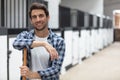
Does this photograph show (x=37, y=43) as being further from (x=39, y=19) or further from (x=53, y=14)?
(x=53, y=14)

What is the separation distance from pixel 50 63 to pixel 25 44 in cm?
21

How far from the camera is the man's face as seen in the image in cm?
194

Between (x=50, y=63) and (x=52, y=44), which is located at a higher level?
(x=52, y=44)

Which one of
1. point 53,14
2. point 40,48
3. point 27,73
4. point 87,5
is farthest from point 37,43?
point 87,5

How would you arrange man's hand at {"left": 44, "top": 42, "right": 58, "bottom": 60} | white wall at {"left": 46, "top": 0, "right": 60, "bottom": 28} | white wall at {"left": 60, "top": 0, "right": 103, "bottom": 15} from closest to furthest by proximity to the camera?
man's hand at {"left": 44, "top": 42, "right": 58, "bottom": 60}
white wall at {"left": 46, "top": 0, "right": 60, "bottom": 28}
white wall at {"left": 60, "top": 0, "right": 103, "bottom": 15}

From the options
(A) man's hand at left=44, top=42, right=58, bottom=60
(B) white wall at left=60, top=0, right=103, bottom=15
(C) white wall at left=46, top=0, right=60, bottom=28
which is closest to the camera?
(A) man's hand at left=44, top=42, right=58, bottom=60

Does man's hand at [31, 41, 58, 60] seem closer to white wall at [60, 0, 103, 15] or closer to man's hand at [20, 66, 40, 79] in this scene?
man's hand at [20, 66, 40, 79]

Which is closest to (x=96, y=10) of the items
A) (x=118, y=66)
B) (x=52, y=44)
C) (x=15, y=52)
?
(x=118, y=66)

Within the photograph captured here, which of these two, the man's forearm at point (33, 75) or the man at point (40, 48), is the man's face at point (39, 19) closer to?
the man at point (40, 48)

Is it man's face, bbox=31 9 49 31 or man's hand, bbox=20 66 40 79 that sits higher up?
man's face, bbox=31 9 49 31

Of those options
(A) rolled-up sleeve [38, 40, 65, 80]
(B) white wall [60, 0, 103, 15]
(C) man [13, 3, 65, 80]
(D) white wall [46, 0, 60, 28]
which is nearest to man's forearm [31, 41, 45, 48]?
(C) man [13, 3, 65, 80]

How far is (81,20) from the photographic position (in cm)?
1200

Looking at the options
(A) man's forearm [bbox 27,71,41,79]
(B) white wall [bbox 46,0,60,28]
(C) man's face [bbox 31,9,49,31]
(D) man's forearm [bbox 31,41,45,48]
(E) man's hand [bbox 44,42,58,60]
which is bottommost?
(A) man's forearm [bbox 27,71,41,79]

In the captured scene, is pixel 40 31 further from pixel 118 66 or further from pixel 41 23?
pixel 118 66
